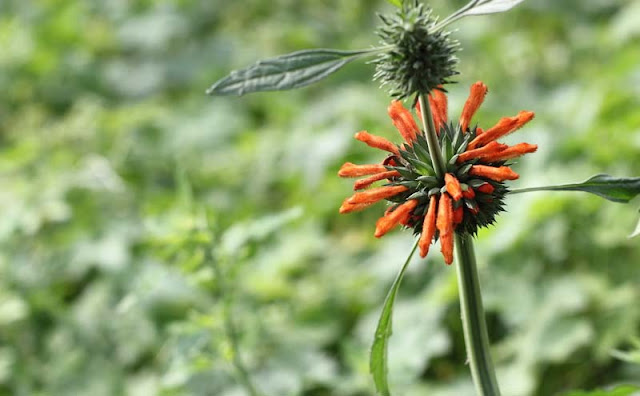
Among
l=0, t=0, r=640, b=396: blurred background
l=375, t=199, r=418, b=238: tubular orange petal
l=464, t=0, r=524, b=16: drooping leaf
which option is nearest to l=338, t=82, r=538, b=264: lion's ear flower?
l=375, t=199, r=418, b=238: tubular orange petal

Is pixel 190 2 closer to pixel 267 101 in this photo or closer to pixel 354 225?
pixel 267 101

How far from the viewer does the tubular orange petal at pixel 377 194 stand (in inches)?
29.5

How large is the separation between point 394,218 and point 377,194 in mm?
39

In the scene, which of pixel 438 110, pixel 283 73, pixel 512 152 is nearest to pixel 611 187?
pixel 512 152

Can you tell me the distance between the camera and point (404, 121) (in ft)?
2.67

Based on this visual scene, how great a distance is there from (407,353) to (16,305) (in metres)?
1.06

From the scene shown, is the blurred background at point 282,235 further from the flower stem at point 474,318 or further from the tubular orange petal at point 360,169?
the tubular orange petal at point 360,169

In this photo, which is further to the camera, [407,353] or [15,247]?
[15,247]

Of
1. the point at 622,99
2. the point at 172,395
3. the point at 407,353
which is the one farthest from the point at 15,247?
the point at 622,99

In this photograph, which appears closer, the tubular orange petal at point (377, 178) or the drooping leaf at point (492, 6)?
the drooping leaf at point (492, 6)

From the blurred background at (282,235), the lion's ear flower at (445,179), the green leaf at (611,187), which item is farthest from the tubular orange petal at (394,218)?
the blurred background at (282,235)

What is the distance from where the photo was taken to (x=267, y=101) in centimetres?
300

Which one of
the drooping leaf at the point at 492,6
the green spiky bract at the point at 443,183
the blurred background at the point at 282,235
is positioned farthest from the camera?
the blurred background at the point at 282,235

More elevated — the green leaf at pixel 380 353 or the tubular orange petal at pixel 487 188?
the tubular orange petal at pixel 487 188
